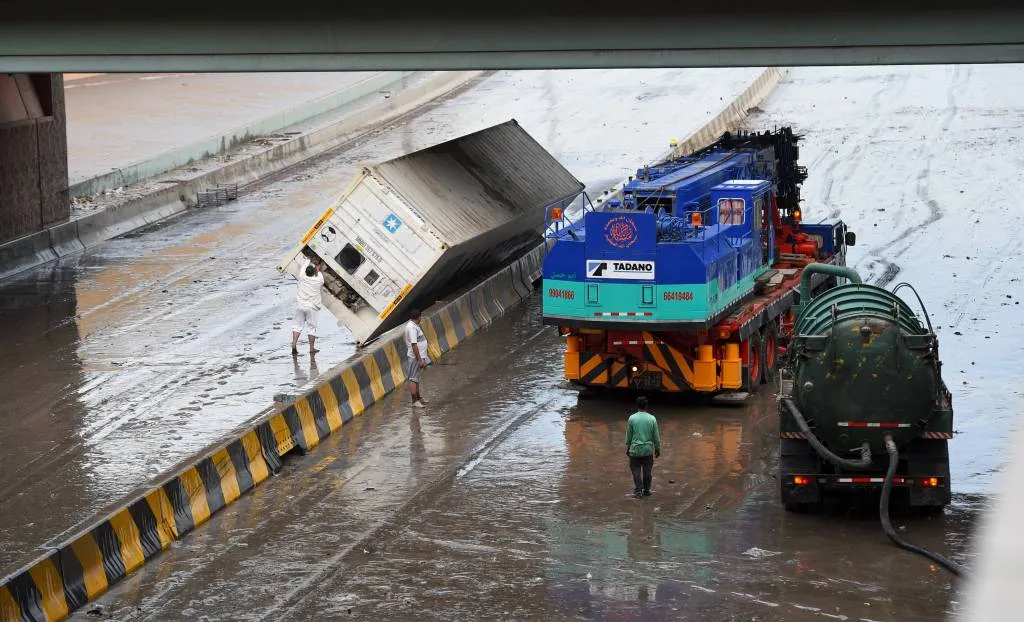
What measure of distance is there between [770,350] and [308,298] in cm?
724

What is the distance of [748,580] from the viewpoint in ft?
41.3

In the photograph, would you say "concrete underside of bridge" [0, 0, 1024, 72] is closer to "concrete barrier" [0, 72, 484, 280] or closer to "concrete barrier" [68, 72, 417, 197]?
"concrete barrier" [0, 72, 484, 280]

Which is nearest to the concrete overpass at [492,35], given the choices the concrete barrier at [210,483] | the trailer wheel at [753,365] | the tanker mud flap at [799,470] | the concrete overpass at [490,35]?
the concrete overpass at [490,35]

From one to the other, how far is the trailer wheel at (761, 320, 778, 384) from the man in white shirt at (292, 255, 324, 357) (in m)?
6.91

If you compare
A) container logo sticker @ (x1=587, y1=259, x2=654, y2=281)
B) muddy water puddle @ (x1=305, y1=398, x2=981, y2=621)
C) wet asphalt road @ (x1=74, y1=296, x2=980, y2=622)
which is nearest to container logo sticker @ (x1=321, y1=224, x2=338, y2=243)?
wet asphalt road @ (x1=74, y1=296, x2=980, y2=622)

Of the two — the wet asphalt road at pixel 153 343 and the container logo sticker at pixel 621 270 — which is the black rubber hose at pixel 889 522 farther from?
the wet asphalt road at pixel 153 343

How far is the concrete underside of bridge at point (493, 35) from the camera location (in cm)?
1527

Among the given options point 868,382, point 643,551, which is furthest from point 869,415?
point 643,551

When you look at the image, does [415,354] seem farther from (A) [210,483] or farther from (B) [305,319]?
(A) [210,483]

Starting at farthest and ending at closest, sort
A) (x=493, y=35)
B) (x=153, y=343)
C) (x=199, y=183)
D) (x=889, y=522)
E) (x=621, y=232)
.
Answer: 1. (x=199, y=183)
2. (x=153, y=343)
3. (x=621, y=232)
4. (x=493, y=35)
5. (x=889, y=522)

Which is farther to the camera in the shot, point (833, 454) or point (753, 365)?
point (753, 365)

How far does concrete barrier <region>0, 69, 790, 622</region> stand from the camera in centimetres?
Result: 1169

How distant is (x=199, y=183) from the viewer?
36.7 metres

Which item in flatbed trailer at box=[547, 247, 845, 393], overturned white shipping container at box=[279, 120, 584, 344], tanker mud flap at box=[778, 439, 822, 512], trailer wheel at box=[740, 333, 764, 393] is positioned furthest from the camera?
overturned white shipping container at box=[279, 120, 584, 344]
